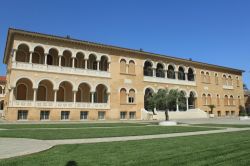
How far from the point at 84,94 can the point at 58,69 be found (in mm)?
6027

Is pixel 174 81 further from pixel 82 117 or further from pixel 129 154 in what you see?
pixel 129 154

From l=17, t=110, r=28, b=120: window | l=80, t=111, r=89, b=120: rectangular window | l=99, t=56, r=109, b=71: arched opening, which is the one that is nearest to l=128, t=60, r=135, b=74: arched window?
l=99, t=56, r=109, b=71: arched opening

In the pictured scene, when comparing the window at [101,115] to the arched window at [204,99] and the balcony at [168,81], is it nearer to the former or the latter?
the balcony at [168,81]

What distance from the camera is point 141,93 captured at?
39.7 m

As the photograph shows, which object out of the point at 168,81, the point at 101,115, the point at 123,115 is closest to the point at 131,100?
the point at 123,115

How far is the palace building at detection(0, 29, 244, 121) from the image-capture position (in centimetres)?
3048

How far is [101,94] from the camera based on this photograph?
126 ft

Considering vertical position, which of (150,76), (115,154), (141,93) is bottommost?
(115,154)

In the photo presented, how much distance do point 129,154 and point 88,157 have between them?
125cm

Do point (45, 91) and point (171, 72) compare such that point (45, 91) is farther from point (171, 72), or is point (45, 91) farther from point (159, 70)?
point (171, 72)

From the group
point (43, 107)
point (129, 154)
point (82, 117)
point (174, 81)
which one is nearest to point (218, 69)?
point (174, 81)

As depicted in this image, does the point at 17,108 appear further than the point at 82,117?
No

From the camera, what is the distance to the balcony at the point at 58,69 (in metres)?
30.1

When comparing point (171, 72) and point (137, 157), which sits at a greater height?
point (171, 72)
